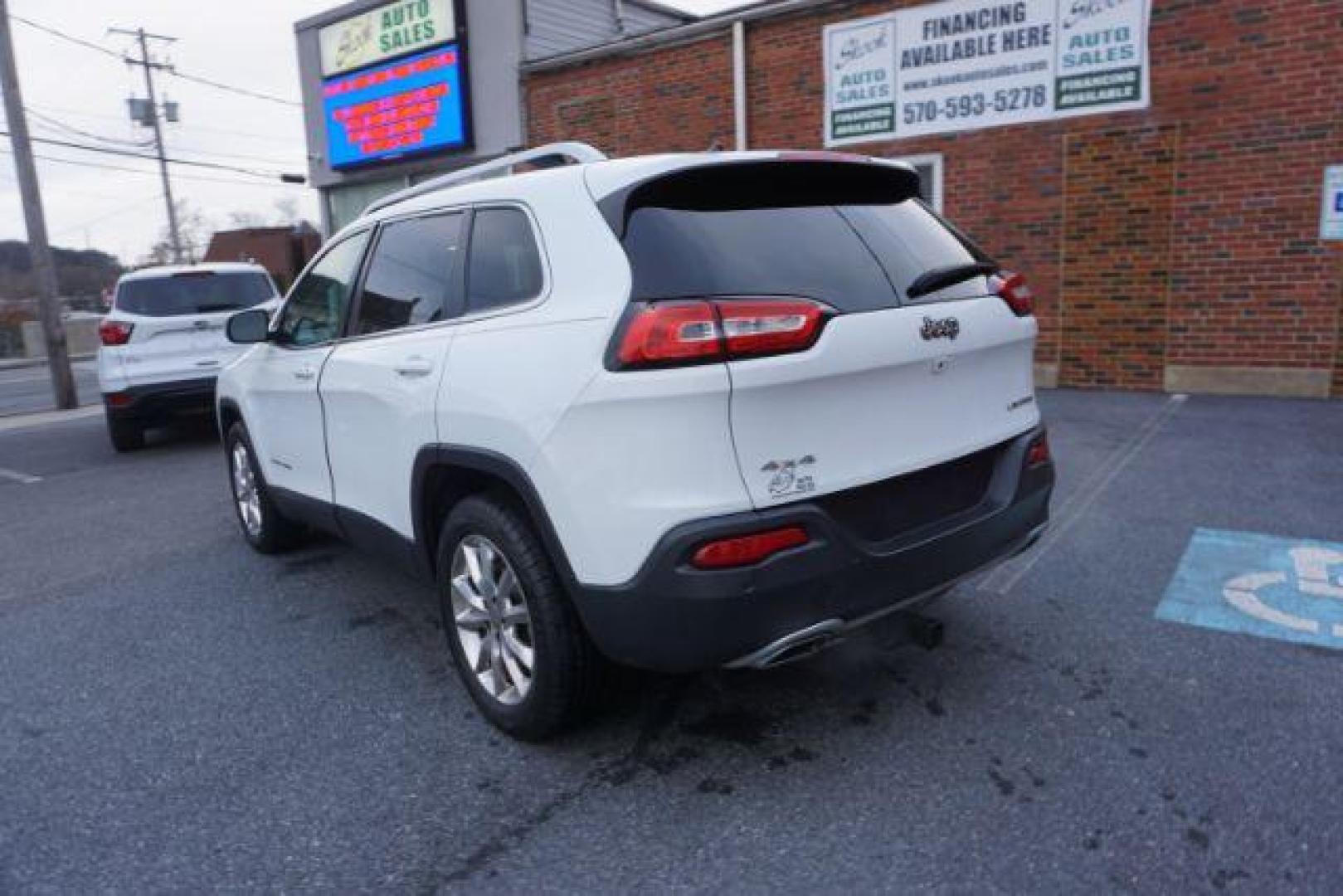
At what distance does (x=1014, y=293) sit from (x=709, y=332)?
4.50ft

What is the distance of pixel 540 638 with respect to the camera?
2740mm

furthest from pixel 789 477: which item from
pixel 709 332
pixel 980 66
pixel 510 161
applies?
pixel 980 66

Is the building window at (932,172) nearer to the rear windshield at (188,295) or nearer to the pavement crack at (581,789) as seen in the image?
the rear windshield at (188,295)

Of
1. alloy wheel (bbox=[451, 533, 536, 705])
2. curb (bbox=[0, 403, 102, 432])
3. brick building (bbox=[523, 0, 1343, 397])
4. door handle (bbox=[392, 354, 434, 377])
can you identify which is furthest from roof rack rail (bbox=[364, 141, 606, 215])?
curb (bbox=[0, 403, 102, 432])

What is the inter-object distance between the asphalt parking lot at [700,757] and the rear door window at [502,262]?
141 centimetres

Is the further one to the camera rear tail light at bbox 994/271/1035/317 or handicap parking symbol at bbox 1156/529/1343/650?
handicap parking symbol at bbox 1156/529/1343/650

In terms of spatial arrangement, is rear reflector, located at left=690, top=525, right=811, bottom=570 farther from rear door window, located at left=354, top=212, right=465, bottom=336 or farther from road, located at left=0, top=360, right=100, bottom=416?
road, located at left=0, top=360, right=100, bottom=416

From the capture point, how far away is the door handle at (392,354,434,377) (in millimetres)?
3150

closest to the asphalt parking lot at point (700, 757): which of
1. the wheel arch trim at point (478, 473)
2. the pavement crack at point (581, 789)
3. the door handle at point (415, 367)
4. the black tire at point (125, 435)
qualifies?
the pavement crack at point (581, 789)

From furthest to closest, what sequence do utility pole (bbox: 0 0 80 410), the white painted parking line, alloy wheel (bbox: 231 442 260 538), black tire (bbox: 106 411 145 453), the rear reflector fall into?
utility pole (bbox: 0 0 80 410), black tire (bbox: 106 411 145 453), alloy wheel (bbox: 231 442 260 538), the white painted parking line, the rear reflector

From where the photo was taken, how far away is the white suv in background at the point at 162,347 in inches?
336

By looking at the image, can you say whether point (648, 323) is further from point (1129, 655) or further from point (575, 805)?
point (1129, 655)

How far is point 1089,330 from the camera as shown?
9141 mm

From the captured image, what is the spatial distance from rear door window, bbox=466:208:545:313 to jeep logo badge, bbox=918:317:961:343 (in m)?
1.13
